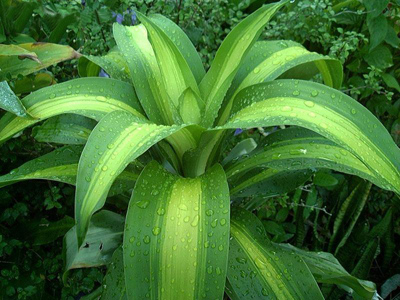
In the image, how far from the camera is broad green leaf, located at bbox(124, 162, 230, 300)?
0.77 metres

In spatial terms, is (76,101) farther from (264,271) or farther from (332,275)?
(332,275)

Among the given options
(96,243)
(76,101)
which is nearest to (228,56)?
(76,101)

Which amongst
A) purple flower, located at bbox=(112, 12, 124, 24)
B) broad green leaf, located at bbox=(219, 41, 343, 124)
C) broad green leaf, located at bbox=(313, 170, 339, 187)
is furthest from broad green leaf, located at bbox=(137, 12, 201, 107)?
broad green leaf, located at bbox=(313, 170, 339, 187)

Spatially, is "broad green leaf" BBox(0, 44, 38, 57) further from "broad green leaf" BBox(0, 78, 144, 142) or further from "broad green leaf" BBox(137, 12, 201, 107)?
"broad green leaf" BBox(137, 12, 201, 107)

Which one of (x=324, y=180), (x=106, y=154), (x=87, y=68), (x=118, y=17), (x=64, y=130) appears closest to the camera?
(x=106, y=154)

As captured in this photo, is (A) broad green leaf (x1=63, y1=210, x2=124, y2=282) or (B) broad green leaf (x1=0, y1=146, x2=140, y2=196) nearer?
(B) broad green leaf (x1=0, y1=146, x2=140, y2=196)

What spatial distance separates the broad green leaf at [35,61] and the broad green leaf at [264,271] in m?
0.63

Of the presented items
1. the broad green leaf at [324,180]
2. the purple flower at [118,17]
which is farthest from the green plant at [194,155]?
the broad green leaf at [324,180]

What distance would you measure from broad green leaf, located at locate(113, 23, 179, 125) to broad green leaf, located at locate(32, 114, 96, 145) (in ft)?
0.61

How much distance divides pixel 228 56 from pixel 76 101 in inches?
14.0

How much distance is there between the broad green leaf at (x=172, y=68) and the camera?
0.98m

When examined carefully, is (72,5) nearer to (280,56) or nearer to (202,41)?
(202,41)

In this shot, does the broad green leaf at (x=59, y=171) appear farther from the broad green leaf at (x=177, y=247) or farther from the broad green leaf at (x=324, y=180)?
the broad green leaf at (x=324, y=180)

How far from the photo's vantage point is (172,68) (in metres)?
1.01
